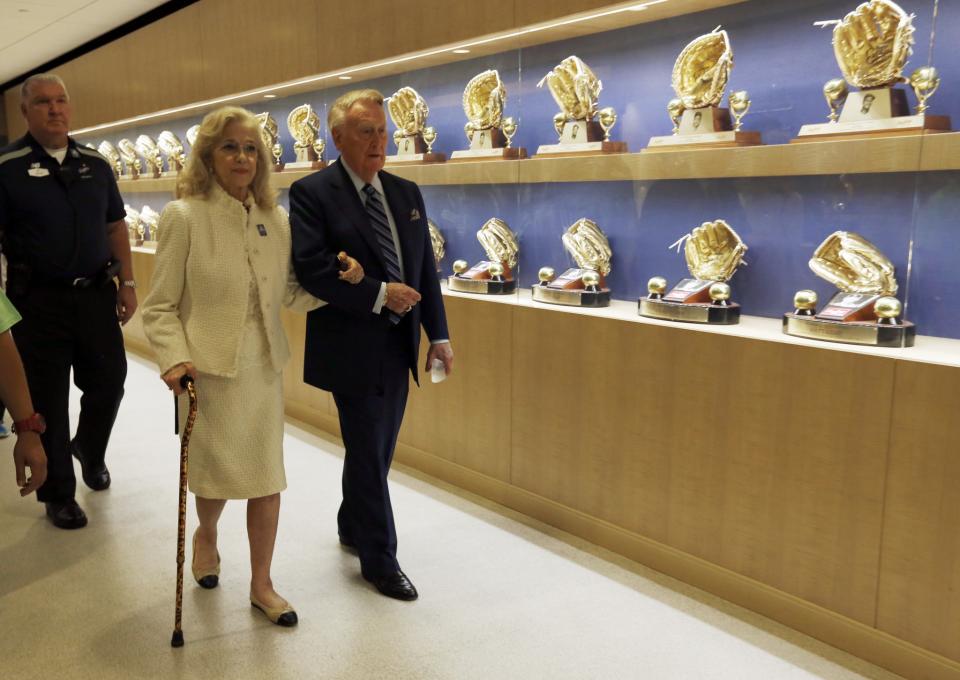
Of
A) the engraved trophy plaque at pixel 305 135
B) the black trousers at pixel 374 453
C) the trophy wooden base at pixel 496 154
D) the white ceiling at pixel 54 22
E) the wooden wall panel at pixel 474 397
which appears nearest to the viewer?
the black trousers at pixel 374 453

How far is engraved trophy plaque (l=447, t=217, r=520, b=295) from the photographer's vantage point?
3375mm

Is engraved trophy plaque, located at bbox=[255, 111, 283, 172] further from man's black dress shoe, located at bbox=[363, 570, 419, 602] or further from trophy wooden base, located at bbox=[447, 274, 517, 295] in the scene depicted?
man's black dress shoe, located at bbox=[363, 570, 419, 602]

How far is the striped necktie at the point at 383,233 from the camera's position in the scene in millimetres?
2340

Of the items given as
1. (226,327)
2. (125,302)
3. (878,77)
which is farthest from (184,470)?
(878,77)

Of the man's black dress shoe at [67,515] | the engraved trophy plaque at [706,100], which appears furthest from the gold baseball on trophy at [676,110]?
the man's black dress shoe at [67,515]

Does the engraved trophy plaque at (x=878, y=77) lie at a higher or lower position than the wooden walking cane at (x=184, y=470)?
higher

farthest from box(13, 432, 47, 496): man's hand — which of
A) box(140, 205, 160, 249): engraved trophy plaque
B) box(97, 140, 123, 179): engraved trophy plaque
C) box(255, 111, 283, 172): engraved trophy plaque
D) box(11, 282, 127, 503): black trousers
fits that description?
box(97, 140, 123, 179): engraved trophy plaque

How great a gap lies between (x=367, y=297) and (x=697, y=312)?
1.04 m

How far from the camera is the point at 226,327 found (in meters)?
2.10

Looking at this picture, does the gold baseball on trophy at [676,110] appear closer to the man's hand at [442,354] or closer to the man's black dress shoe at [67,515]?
the man's hand at [442,354]

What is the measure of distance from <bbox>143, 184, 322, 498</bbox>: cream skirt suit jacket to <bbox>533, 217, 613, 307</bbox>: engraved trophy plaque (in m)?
1.15

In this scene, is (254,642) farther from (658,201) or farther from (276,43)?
(276,43)

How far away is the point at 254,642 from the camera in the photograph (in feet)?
7.14

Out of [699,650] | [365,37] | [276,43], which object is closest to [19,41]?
[276,43]
